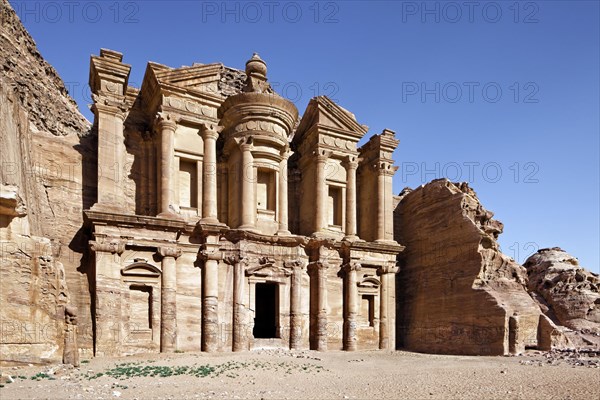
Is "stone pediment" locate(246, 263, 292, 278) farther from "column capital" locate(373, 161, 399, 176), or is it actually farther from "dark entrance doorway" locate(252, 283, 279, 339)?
"column capital" locate(373, 161, 399, 176)

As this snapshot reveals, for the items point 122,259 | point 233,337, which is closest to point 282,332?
point 233,337

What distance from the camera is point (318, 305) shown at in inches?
812

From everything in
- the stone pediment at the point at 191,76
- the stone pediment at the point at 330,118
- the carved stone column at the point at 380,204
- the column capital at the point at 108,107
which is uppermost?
the stone pediment at the point at 191,76

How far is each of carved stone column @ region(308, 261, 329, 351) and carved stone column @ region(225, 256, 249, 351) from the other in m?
3.46

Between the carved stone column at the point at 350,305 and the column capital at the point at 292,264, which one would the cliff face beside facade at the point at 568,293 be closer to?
the carved stone column at the point at 350,305

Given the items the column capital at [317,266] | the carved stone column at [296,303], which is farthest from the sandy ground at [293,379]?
the column capital at [317,266]

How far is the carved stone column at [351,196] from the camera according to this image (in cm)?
2329

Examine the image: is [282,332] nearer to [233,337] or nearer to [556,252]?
[233,337]

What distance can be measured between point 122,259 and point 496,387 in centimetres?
1319

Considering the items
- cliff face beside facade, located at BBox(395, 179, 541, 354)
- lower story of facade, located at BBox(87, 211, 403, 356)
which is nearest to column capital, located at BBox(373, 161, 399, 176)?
cliff face beside facade, located at BBox(395, 179, 541, 354)

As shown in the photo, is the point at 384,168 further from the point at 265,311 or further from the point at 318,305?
the point at 265,311

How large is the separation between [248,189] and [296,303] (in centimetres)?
564

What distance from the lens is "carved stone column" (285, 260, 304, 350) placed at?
19844 millimetres

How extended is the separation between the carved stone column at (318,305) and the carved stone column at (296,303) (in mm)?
785
